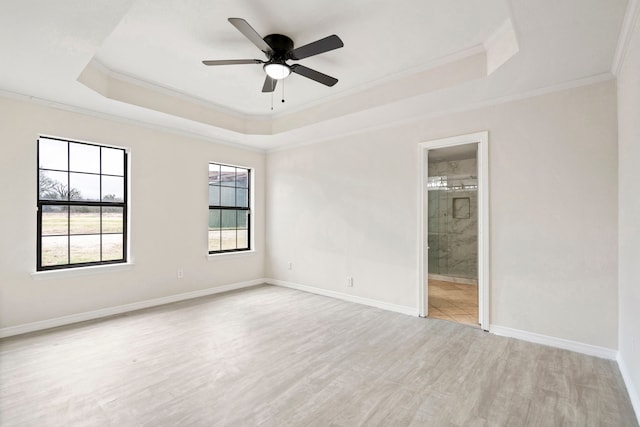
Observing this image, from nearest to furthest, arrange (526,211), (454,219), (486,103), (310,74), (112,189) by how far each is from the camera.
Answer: (310,74) < (526,211) < (486,103) < (112,189) < (454,219)

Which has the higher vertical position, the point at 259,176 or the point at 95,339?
the point at 259,176

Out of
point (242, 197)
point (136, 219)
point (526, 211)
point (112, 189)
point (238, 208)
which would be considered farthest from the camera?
point (242, 197)

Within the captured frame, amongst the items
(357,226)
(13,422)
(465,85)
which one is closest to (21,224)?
(13,422)

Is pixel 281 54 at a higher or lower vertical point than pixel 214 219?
higher

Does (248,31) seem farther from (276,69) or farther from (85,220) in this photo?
(85,220)

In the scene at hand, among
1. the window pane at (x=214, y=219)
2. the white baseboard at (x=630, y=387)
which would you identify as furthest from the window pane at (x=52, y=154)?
the white baseboard at (x=630, y=387)

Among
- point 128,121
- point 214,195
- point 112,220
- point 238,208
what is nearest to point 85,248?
point 112,220

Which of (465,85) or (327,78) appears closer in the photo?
(327,78)

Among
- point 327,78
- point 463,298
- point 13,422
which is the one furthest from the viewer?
point 463,298

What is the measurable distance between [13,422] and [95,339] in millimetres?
1301

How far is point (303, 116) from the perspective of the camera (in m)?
4.41

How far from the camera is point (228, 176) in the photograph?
5324 mm

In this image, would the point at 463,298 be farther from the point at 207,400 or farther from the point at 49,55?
the point at 49,55

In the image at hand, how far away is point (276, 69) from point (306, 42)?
1.28 feet
